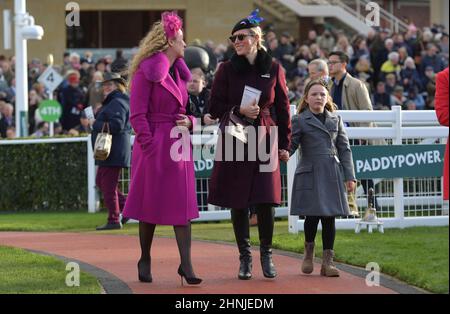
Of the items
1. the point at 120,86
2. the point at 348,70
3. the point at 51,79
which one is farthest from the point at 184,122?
the point at 348,70

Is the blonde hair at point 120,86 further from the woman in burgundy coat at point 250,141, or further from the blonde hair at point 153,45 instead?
the blonde hair at point 153,45

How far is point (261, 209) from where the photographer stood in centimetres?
984

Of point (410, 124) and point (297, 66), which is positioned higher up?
point (297, 66)

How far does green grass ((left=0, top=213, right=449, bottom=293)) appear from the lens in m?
9.64

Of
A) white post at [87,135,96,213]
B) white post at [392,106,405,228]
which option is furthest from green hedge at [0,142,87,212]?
white post at [392,106,405,228]

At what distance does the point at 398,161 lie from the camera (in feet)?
44.0

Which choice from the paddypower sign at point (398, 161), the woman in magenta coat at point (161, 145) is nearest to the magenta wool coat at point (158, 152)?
the woman in magenta coat at point (161, 145)

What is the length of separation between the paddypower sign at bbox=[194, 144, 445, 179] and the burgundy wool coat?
139 inches

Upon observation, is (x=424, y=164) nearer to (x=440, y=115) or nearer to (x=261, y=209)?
(x=261, y=209)

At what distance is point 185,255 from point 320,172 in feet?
4.77

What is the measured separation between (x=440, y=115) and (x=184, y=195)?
2.25 meters

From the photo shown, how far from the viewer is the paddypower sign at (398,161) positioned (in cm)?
1330

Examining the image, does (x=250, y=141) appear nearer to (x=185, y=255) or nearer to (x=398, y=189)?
(x=185, y=255)
